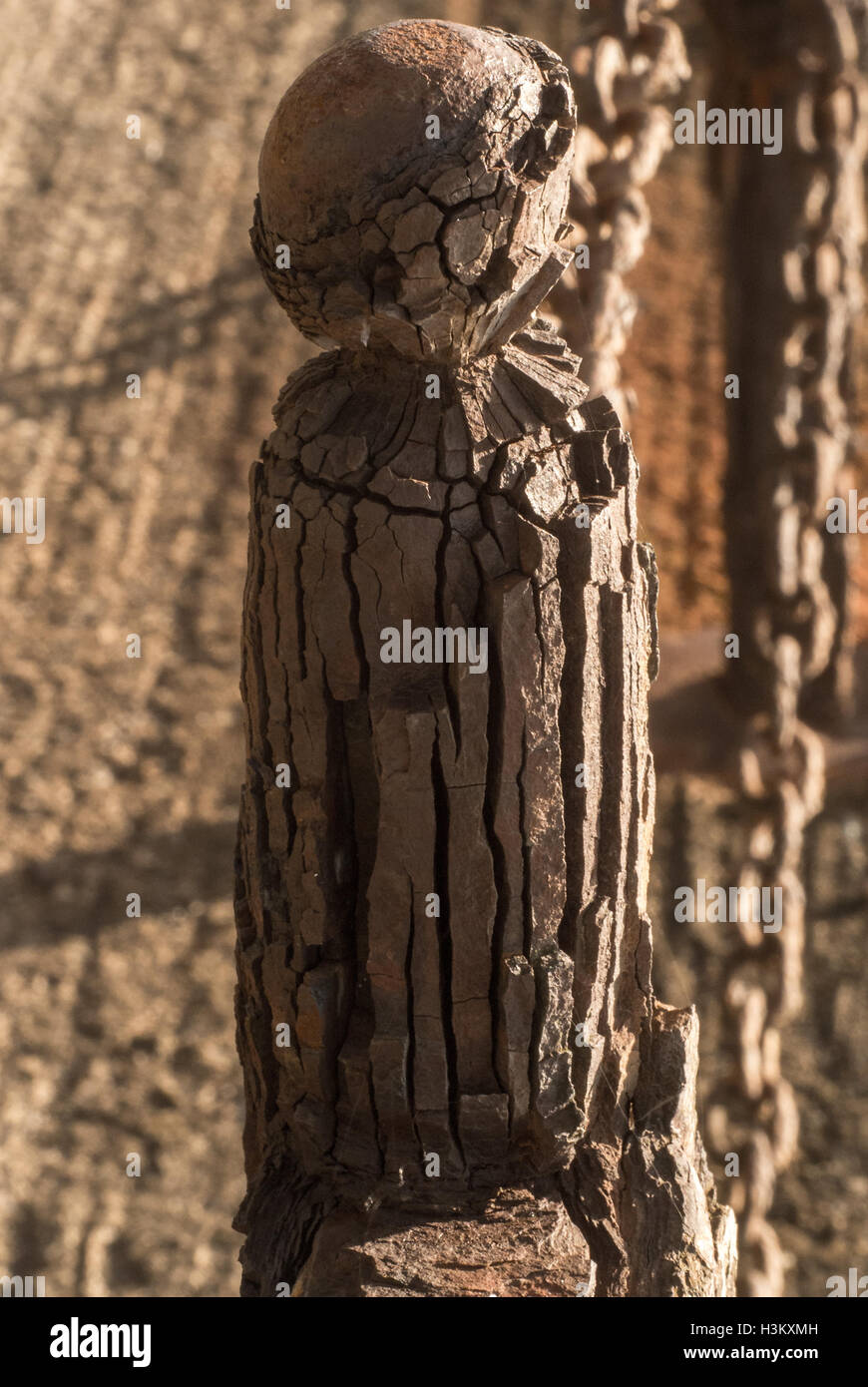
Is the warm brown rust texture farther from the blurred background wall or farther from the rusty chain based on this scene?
the blurred background wall

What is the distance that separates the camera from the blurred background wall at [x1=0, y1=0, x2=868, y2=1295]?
3881 mm

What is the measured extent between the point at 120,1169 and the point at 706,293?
4411 millimetres

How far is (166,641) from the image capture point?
15.8 ft

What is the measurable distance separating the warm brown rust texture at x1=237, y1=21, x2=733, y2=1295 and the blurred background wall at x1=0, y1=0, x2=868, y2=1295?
5.68ft

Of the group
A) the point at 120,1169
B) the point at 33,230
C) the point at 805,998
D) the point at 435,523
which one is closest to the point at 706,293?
the point at 33,230

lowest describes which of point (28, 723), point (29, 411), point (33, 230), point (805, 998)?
point (805, 998)

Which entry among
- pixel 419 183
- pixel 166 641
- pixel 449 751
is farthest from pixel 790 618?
pixel 166 641

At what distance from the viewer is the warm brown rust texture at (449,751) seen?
4.32 ft

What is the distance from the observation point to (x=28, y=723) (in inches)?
179

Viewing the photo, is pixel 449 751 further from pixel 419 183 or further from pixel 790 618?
pixel 790 618

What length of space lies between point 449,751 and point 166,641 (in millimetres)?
3538

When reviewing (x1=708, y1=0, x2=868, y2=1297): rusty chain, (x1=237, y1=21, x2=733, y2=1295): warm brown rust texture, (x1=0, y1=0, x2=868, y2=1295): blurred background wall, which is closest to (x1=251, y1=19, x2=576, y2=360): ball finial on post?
(x1=237, y1=21, x2=733, y2=1295): warm brown rust texture

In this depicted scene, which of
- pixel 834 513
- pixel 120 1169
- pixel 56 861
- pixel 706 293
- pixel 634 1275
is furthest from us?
pixel 706 293
